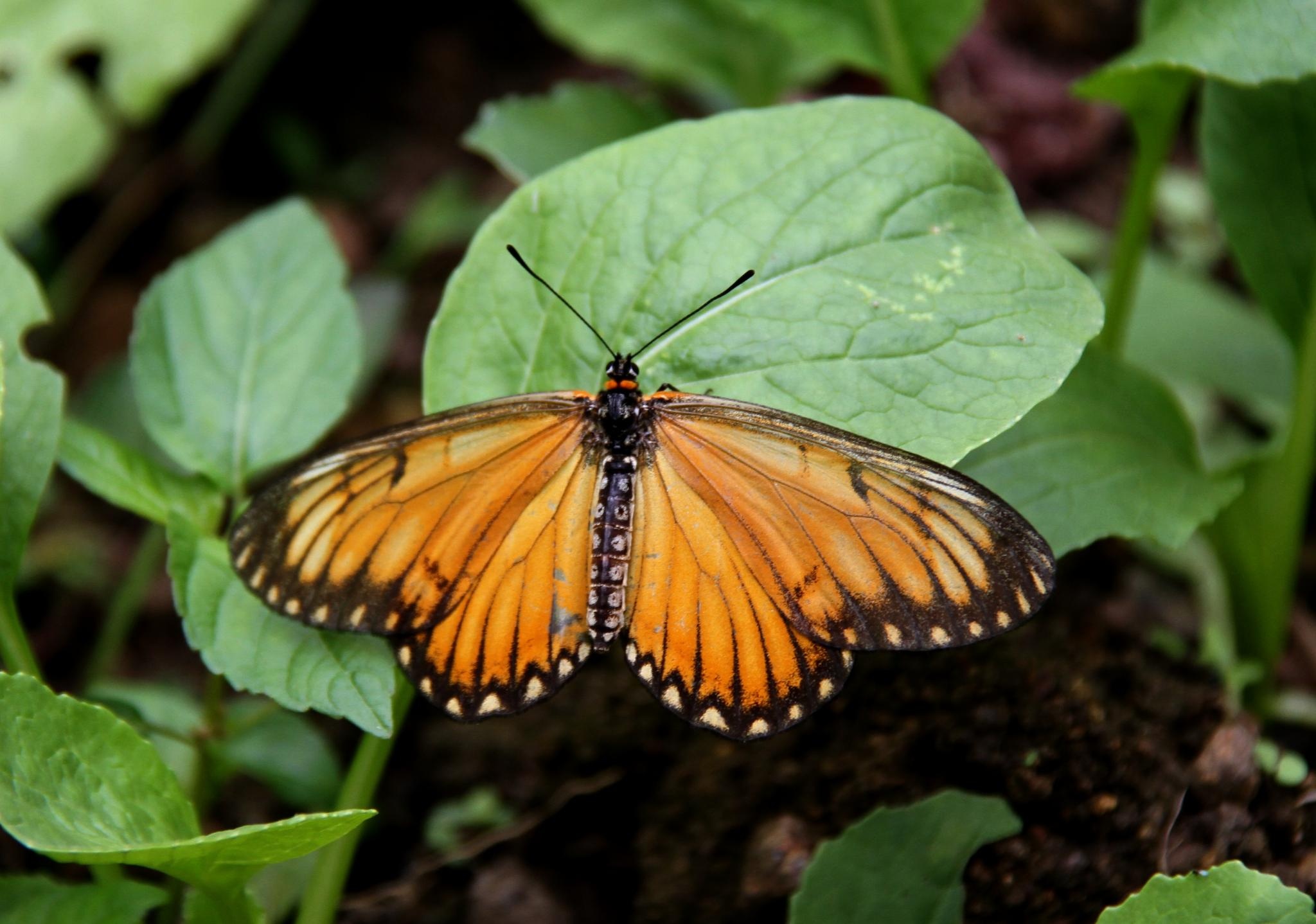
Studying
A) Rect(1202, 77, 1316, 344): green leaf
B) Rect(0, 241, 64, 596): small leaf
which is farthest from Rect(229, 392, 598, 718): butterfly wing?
Rect(1202, 77, 1316, 344): green leaf

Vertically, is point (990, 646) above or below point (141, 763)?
below

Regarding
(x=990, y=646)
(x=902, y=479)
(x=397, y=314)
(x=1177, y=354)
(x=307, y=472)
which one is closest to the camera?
(x=902, y=479)

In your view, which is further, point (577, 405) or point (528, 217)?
point (528, 217)

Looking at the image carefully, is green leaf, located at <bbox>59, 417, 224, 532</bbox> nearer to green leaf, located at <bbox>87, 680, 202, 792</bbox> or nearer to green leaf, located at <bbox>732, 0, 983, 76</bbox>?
green leaf, located at <bbox>87, 680, 202, 792</bbox>

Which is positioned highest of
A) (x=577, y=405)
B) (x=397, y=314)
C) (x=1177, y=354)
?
(x=577, y=405)

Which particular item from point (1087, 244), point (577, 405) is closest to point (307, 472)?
point (577, 405)

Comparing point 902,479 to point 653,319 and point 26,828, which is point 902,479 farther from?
point 26,828

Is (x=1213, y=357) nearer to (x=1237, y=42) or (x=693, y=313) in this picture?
(x=1237, y=42)

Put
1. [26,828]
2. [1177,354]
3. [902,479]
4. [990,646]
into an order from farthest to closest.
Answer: [1177,354] → [990,646] → [902,479] → [26,828]
